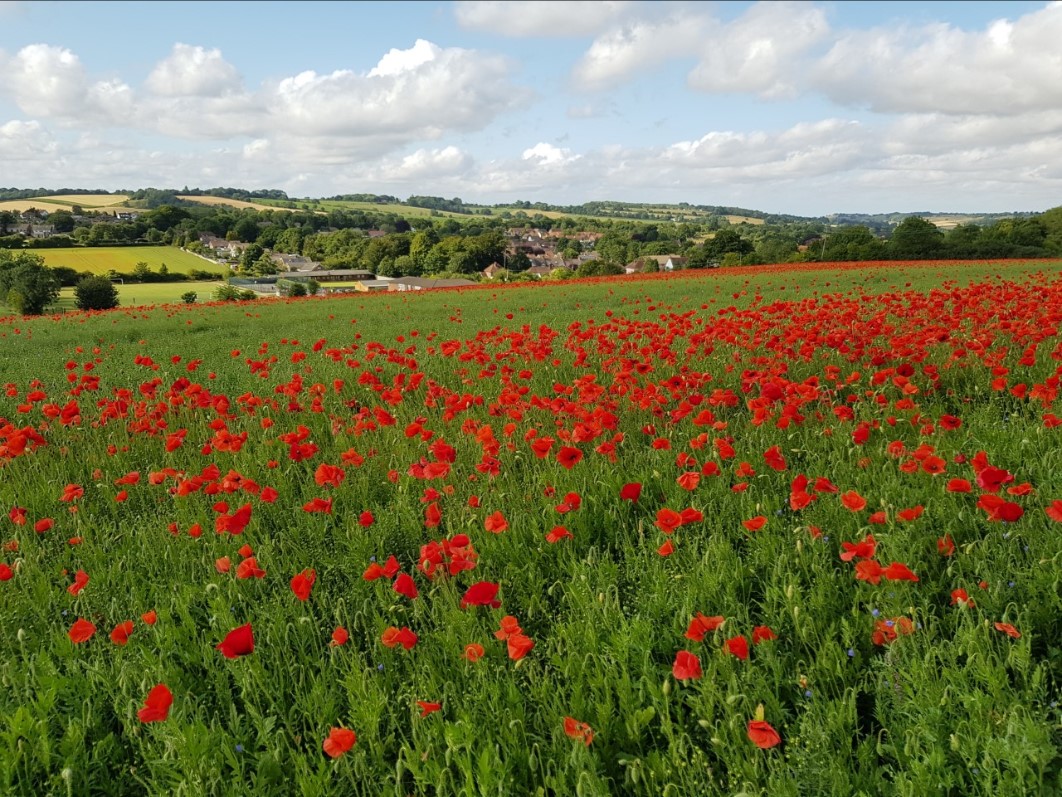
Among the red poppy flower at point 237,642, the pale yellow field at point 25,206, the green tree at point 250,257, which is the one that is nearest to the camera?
the red poppy flower at point 237,642

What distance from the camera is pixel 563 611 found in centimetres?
286

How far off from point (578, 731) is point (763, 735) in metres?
0.50

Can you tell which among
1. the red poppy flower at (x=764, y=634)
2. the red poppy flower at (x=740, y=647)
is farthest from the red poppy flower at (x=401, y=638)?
the red poppy flower at (x=764, y=634)

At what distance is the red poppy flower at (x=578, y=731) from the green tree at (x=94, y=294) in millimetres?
64631

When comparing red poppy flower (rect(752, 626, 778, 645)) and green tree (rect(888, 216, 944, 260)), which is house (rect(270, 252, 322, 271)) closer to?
green tree (rect(888, 216, 944, 260))

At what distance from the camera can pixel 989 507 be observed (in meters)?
2.38

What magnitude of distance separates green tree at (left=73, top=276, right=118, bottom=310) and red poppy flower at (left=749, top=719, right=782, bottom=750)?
2558 inches

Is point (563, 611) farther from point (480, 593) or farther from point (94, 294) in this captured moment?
point (94, 294)

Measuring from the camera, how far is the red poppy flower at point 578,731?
187 centimetres

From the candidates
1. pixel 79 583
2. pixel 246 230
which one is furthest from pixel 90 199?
pixel 79 583

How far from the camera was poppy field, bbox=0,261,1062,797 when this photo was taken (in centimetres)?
202

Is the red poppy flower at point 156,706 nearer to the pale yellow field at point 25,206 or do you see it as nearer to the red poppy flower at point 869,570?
the red poppy flower at point 869,570

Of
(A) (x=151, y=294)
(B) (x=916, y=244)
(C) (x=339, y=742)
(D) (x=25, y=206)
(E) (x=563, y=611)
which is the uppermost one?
(D) (x=25, y=206)

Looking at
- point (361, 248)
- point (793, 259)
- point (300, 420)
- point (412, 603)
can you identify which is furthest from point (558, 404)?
point (361, 248)
